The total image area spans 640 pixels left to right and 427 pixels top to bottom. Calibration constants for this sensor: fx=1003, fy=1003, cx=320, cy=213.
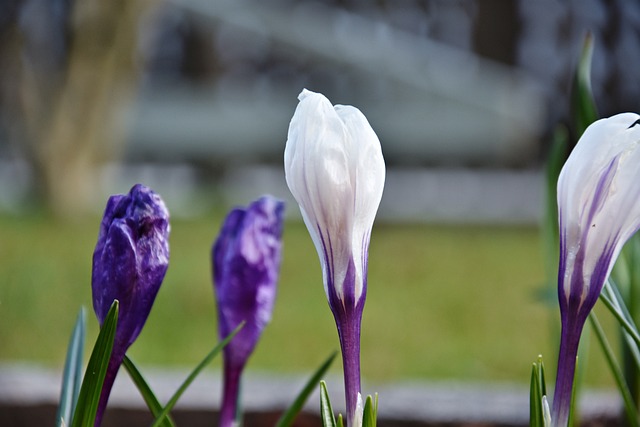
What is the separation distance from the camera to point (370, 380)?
5.07ft

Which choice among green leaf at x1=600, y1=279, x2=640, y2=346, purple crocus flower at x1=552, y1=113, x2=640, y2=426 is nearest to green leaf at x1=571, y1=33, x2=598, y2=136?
green leaf at x1=600, y1=279, x2=640, y2=346

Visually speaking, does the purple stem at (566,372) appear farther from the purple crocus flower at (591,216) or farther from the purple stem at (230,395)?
the purple stem at (230,395)

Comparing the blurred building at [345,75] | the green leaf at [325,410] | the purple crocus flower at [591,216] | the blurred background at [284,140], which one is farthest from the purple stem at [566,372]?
the blurred building at [345,75]

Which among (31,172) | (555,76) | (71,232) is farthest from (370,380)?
(555,76)

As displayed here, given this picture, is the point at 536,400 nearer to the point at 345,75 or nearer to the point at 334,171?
the point at 334,171

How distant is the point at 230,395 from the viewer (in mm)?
611

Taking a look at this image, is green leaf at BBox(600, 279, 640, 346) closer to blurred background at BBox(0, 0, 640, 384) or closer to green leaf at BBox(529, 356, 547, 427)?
green leaf at BBox(529, 356, 547, 427)

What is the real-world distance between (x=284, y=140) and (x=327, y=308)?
10.3 ft

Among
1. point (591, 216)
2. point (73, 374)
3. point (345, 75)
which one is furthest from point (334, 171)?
point (345, 75)

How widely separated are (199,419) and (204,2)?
203 inches

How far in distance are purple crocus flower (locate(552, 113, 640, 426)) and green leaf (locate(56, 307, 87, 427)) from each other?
26 cm

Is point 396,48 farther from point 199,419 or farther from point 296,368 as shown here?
point 199,419

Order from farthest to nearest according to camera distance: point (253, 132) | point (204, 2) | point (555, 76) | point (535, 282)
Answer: point (555, 76), point (204, 2), point (253, 132), point (535, 282)

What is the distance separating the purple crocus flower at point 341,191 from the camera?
0.42m
